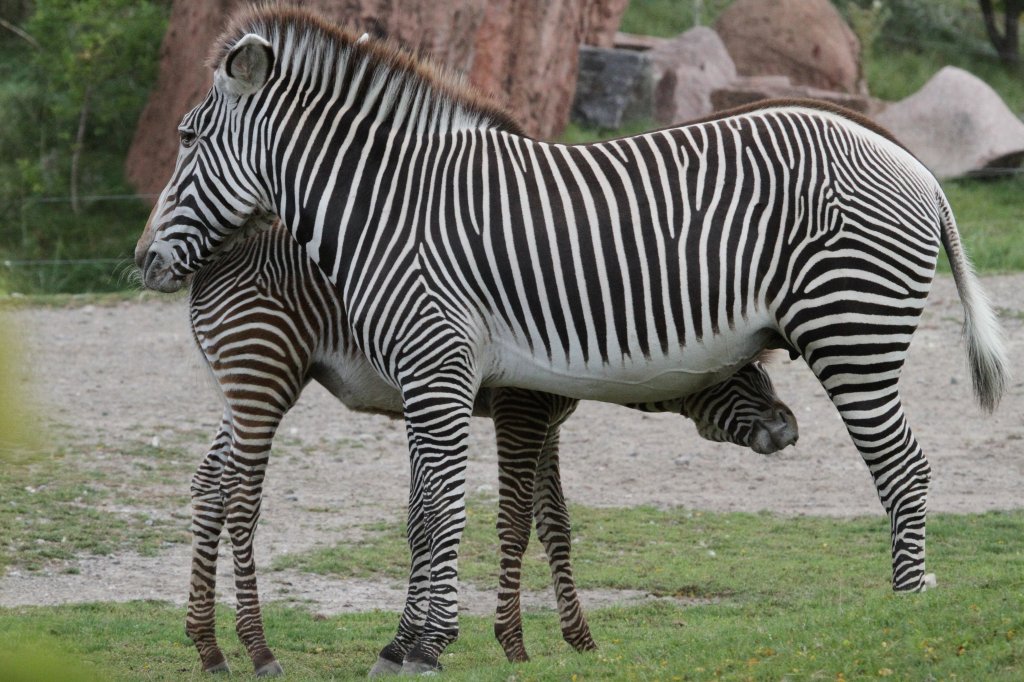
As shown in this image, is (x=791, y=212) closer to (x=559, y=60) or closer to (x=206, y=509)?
(x=206, y=509)

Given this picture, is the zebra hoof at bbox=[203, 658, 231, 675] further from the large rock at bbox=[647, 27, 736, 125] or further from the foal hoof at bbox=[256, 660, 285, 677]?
the large rock at bbox=[647, 27, 736, 125]

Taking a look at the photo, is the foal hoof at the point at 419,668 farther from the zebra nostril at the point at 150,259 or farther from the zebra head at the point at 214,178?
the zebra nostril at the point at 150,259

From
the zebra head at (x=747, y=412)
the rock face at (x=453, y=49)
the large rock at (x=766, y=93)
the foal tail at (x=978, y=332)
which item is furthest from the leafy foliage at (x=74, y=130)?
the foal tail at (x=978, y=332)

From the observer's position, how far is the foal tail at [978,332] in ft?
19.7

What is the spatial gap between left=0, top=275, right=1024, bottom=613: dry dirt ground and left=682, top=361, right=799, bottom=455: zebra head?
163 cm

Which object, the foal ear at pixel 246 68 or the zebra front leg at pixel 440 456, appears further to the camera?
the foal ear at pixel 246 68

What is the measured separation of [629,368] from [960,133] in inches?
571

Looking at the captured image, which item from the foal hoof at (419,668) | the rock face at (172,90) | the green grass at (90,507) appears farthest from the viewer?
the rock face at (172,90)

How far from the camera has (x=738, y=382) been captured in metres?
6.58

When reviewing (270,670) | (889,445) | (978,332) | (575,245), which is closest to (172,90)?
Answer: (270,670)

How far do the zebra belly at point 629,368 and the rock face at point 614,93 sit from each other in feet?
46.9

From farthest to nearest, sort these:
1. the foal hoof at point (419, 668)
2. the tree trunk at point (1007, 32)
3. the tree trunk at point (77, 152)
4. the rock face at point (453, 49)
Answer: the tree trunk at point (1007, 32) → the tree trunk at point (77, 152) → the rock face at point (453, 49) → the foal hoof at point (419, 668)

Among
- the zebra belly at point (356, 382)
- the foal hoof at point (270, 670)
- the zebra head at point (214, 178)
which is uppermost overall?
the zebra head at point (214, 178)

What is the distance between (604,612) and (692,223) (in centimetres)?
277
